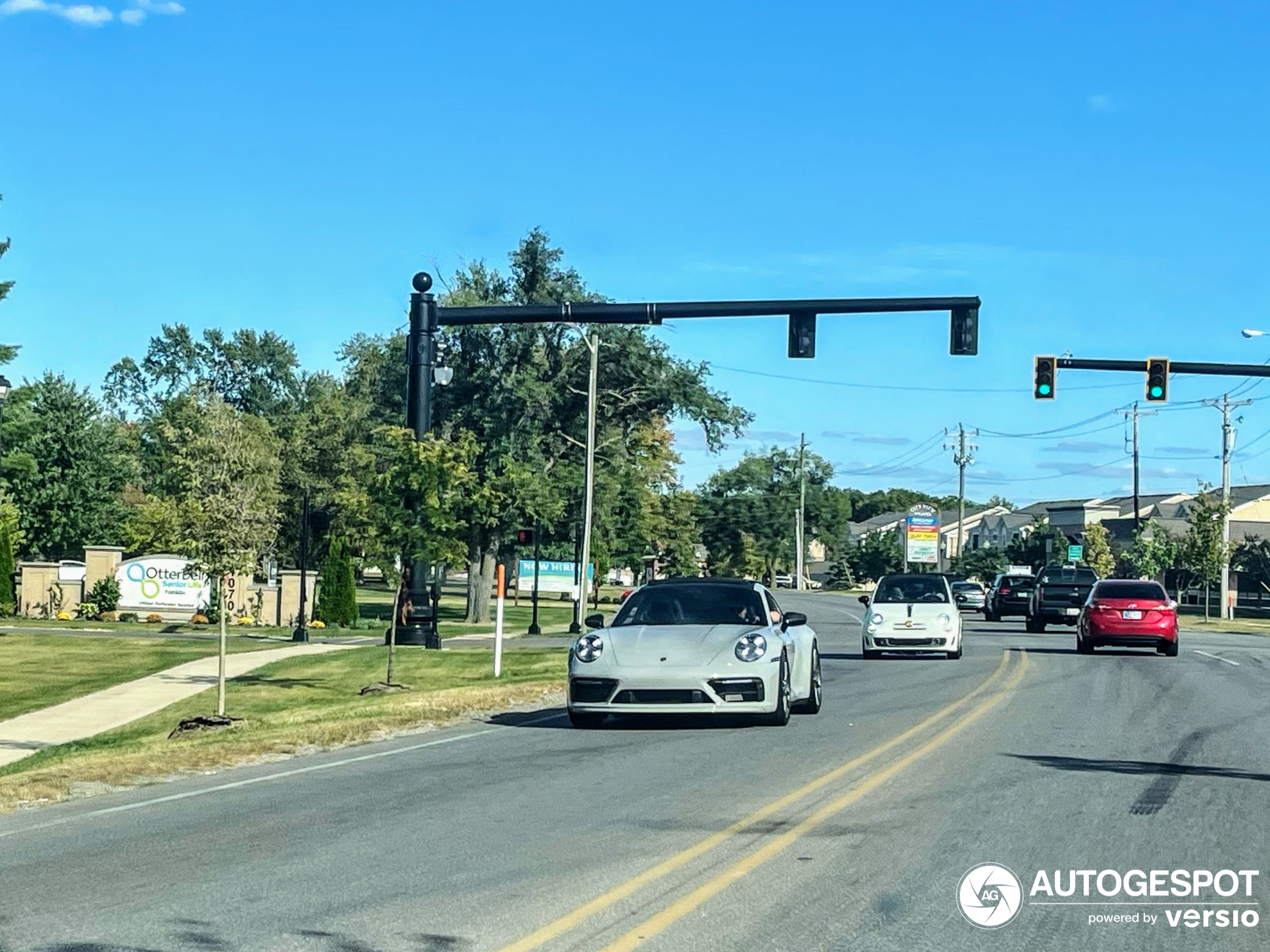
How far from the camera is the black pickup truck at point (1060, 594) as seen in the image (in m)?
44.2

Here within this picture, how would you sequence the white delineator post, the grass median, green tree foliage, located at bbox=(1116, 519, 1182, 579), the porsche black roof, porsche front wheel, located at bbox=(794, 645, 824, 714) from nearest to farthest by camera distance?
the grass median, the porsche black roof, porsche front wheel, located at bbox=(794, 645, 824, 714), the white delineator post, green tree foliage, located at bbox=(1116, 519, 1182, 579)

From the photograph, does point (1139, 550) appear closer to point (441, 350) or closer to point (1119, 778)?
point (441, 350)

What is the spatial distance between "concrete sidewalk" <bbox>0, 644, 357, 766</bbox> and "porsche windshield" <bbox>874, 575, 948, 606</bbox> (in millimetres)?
11085

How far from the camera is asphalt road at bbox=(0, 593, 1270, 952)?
686cm

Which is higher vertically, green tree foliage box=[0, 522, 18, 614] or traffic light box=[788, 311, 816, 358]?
traffic light box=[788, 311, 816, 358]

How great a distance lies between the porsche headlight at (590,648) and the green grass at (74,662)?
10315mm

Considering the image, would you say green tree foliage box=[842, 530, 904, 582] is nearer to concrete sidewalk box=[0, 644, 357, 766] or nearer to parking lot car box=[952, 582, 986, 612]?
parking lot car box=[952, 582, 986, 612]

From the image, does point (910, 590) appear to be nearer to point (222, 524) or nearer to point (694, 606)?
point (694, 606)

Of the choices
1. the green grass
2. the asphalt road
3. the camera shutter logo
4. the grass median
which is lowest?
the green grass

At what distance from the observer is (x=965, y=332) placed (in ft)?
82.6

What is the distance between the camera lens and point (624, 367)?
50562mm

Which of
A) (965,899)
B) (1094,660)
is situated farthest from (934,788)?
(1094,660)

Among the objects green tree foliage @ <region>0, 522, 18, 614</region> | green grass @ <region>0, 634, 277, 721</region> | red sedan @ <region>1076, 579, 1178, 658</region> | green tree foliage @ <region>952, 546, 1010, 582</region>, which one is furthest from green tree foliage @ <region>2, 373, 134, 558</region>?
green tree foliage @ <region>952, 546, 1010, 582</region>

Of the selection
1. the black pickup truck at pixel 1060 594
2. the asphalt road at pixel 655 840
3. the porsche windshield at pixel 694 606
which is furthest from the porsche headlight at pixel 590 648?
the black pickup truck at pixel 1060 594
